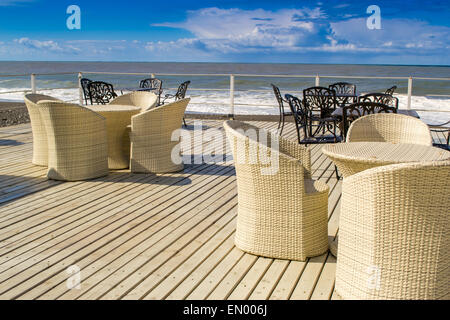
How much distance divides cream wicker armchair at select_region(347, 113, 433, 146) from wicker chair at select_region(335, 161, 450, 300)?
4.44ft

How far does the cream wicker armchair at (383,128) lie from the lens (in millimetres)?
3156

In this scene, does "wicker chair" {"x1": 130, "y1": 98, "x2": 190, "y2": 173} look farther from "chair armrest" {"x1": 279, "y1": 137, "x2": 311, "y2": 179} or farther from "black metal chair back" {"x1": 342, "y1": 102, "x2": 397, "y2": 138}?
"chair armrest" {"x1": 279, "y1": 137, "x2": 311, "y2": 179}

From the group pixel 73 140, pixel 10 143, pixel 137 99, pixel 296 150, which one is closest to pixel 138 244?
pixel 296 150

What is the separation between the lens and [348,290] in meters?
2.02

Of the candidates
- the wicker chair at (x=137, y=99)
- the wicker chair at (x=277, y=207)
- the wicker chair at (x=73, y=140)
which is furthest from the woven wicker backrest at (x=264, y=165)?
the wicker chair at (x=137, y=99)

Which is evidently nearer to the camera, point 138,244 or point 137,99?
point 138,244

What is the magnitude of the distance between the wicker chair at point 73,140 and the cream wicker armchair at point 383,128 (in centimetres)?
216

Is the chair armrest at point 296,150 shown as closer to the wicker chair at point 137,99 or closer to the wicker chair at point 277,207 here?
the wicker chair at point 277,207

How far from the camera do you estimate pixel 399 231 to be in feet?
5.94

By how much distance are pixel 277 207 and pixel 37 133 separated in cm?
A: 297

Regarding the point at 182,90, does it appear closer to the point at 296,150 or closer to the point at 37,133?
the point at 37,133

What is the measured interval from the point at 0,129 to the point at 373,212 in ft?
21.1
